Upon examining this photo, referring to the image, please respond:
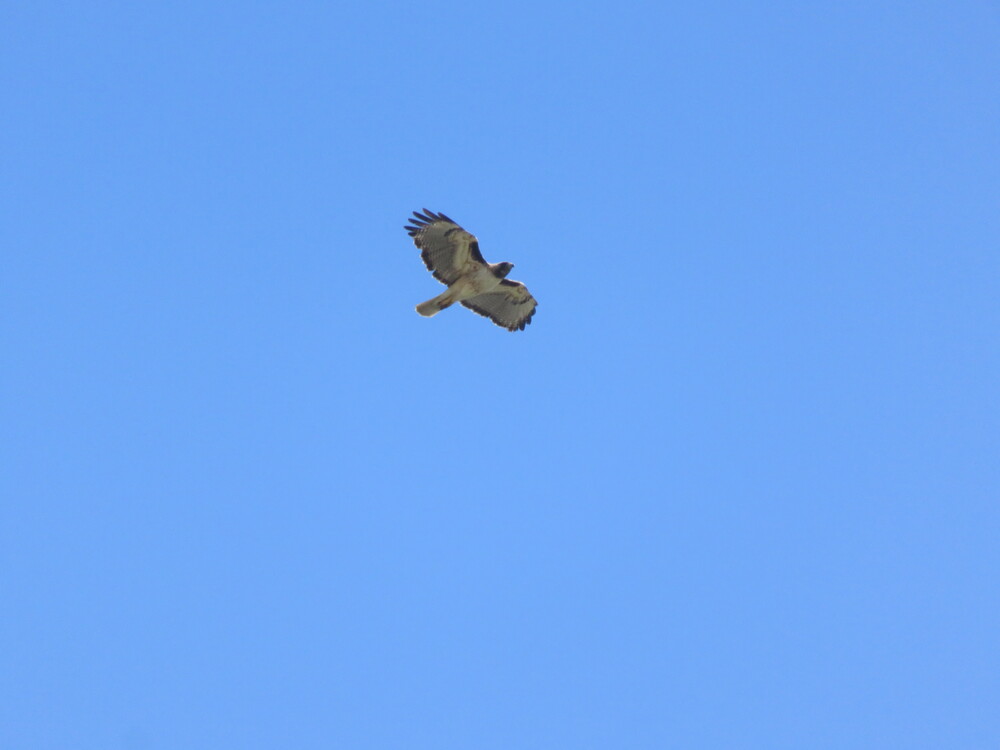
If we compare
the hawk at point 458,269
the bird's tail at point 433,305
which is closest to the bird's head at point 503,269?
the hawk at point 458,269

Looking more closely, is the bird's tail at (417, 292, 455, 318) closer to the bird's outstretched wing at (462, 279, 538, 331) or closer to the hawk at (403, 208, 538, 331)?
the hawk at (403, 208, 538, 331)

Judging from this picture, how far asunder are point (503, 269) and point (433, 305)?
1808 mm

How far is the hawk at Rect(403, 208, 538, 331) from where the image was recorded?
24219 millimetres

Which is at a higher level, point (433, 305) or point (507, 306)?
point (507, 306)

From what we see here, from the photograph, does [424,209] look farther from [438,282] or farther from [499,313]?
[499,313]

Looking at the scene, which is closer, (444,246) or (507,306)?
(444,246)

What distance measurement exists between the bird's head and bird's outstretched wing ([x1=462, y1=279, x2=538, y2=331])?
0.87 m

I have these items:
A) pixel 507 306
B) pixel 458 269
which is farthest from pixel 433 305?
pixel 507 306

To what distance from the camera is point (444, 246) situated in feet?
80.5

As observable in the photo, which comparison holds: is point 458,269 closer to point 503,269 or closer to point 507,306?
point 503,269

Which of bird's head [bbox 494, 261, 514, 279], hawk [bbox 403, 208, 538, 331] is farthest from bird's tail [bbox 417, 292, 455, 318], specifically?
bird's head [bbox 494, 261, 514, 279]

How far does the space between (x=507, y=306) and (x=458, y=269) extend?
7.96 ft

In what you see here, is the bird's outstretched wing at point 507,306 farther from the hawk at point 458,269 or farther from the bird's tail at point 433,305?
the bird's tail at point 433,305

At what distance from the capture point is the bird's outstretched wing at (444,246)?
79.3 ft
